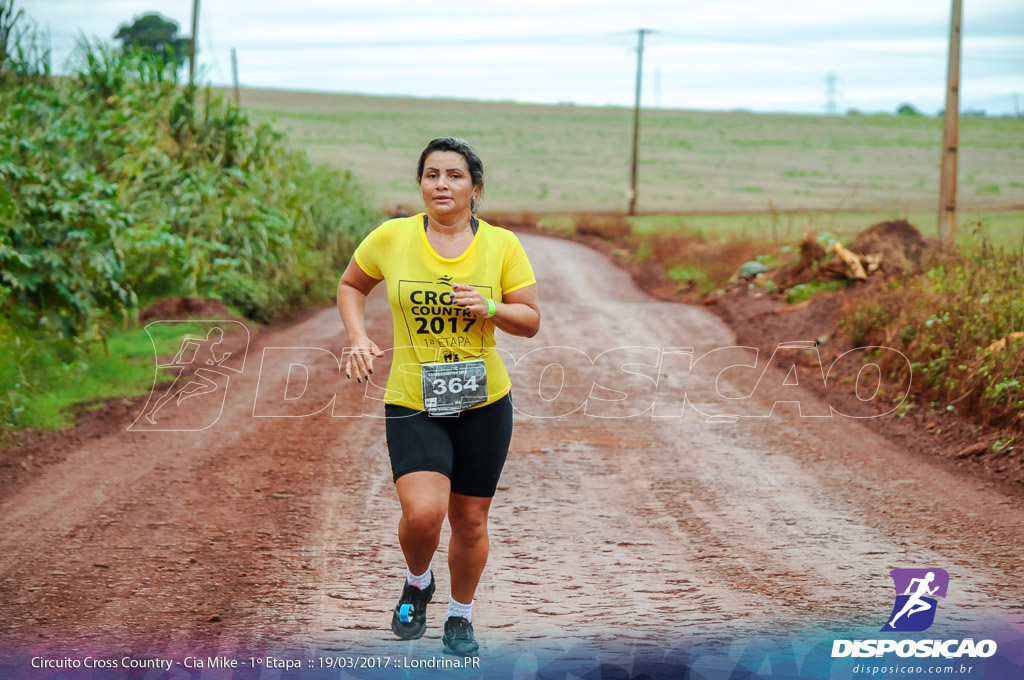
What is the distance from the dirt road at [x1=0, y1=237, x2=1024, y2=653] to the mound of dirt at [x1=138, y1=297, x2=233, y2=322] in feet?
13.3

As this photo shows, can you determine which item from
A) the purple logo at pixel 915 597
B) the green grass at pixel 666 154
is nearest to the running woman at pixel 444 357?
the purple logo at pixel 915 597

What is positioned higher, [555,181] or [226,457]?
[555,181]

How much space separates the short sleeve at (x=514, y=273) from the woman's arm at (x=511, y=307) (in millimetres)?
23

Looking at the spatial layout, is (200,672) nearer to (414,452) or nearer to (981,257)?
(414,452)

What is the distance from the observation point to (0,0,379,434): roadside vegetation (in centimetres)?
1009

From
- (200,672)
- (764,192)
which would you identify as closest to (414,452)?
(200,672)

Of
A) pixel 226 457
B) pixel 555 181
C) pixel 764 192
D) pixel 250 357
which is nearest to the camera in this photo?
pixel 226 457

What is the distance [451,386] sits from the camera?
3875 mm

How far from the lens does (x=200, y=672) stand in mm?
3902

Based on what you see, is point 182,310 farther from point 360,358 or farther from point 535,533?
point 360,358

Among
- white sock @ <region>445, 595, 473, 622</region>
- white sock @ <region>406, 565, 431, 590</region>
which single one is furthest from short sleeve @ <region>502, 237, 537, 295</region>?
white sock @ <region>445, 595, 473, 622</region>

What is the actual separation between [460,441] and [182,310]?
36.2ft

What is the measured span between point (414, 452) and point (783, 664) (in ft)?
5.74

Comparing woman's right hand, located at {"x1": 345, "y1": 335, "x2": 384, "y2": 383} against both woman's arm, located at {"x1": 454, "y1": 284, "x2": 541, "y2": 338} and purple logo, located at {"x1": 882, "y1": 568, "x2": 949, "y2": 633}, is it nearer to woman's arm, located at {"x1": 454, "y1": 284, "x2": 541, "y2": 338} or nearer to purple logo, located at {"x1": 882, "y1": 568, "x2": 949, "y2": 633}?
woman's arm, located at {"x1": 454, "y1": 284, "x2": 541, "y2": 338}
